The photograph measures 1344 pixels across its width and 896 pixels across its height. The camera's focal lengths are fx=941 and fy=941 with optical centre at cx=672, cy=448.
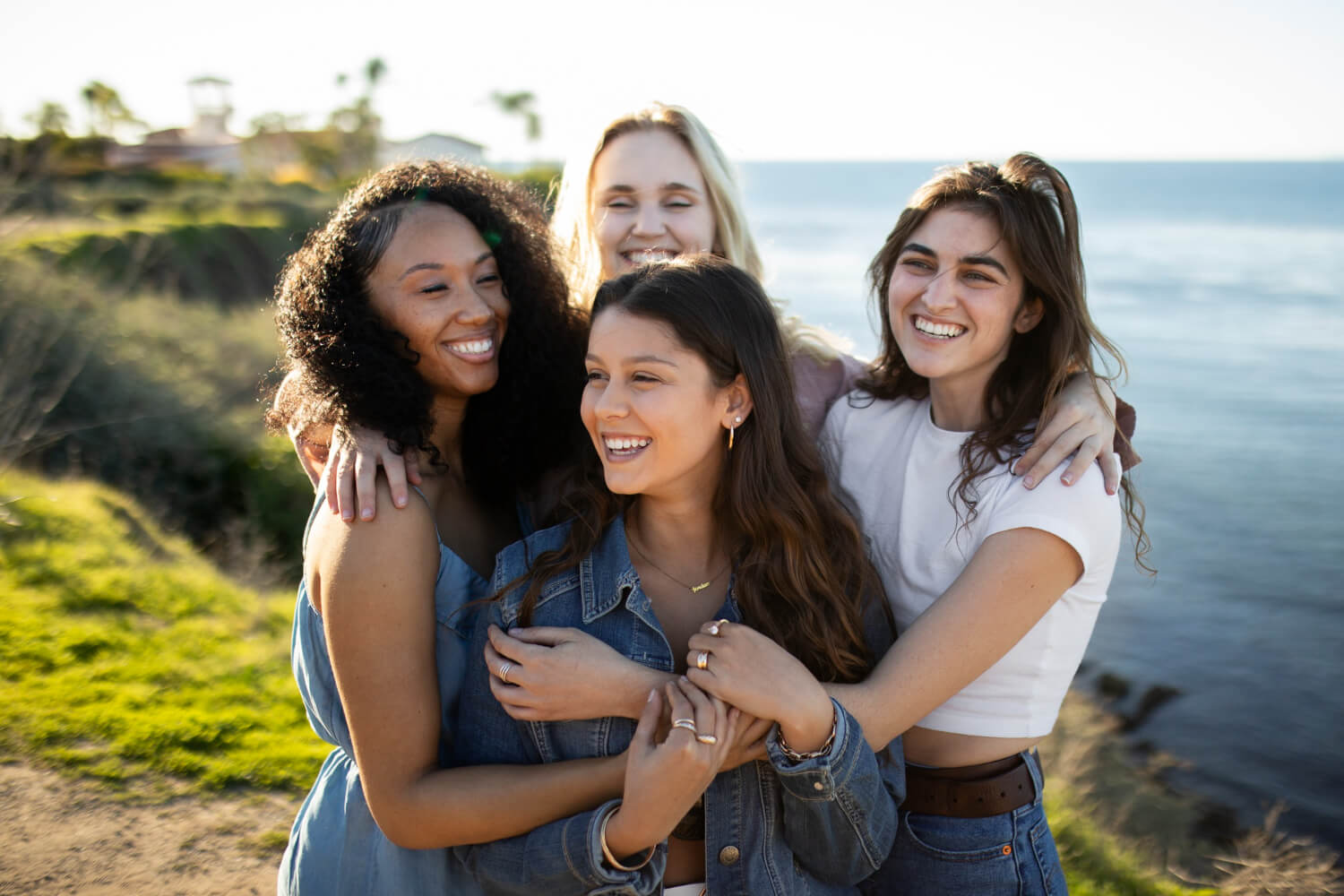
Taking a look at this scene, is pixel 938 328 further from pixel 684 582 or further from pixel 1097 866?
pixel 1097 866

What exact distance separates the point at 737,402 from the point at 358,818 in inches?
58.7

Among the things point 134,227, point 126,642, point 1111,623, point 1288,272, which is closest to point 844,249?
point 1288,272

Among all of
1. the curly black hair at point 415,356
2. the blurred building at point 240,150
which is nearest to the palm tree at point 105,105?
the blurred building at point 240,150

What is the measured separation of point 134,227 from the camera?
70.9 feet

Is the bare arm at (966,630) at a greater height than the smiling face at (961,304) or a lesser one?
lesser

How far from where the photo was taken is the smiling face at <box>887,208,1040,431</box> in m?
2.67

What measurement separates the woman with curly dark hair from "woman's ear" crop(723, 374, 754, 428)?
0.76 m

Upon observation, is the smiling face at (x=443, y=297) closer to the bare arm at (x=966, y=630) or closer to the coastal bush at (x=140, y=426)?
the bare arm at (x=966, y=630)

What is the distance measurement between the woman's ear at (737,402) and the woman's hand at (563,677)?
0.68m

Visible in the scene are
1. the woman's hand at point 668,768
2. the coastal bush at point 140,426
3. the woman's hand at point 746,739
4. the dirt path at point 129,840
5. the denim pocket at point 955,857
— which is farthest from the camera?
the coastal bush at point 140,426

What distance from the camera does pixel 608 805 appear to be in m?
2.15

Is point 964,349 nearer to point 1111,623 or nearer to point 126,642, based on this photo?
point 126,642

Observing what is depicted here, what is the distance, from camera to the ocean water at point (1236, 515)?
9711mm

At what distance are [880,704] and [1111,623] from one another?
11.9 meters
